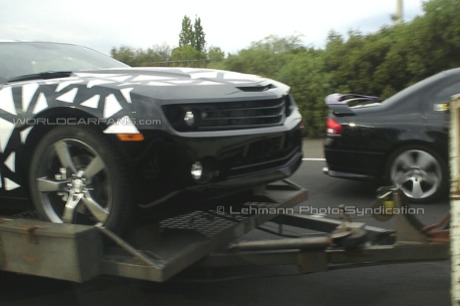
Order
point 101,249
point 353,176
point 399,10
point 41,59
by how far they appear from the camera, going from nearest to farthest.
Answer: point 101,249 < point 41,59 < point 353,176 < point 399,10

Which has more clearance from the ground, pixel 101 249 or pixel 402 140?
pixel 402 140

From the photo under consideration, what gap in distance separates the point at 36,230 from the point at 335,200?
4.01 meters

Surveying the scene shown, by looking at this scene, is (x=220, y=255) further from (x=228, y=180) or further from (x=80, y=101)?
(x=80, y=101)

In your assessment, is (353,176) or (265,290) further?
(353,176)

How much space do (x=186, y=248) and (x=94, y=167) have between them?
2.33 ft

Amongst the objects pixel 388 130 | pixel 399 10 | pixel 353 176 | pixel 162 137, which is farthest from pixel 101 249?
pixel 399 10

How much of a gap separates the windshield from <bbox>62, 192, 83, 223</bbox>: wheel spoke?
120 cm

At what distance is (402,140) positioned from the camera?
5977mm

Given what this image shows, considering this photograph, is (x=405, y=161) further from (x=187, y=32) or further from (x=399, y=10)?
(x=187, y=32)

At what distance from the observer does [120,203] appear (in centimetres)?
301

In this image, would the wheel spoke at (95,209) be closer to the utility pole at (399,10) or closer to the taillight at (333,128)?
the taillight at (333,128)

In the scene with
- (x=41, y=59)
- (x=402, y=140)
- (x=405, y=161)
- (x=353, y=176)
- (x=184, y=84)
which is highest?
(x=41, y=59)

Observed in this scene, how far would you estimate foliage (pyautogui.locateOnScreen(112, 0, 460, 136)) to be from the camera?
11.8 metres

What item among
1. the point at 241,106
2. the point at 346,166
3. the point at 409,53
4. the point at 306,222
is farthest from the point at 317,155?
the point at 241,106
